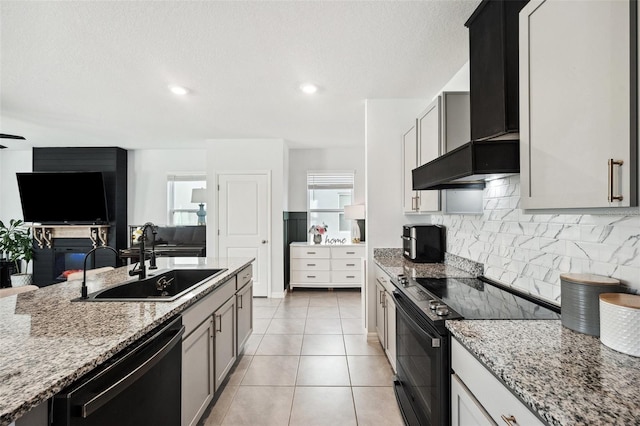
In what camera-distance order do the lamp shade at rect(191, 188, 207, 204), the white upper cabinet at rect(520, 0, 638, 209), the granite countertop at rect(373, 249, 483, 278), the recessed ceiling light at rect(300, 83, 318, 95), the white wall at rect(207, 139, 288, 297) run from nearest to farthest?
the white upper cabinet at rect(520, 0, 638, 209), the granite countertop at rect(373, 249, 483, 278), the recessed ceiling light at rect(300, 83, 318, 95), the white wall at rect(207, 139, 288, 297), the lamp shade at rect(191, 188, 207, 204)

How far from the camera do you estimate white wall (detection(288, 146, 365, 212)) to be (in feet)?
19.2

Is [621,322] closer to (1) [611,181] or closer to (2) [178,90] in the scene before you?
(1) [611,181]

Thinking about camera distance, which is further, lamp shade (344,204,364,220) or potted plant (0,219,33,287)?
lamp shade (344,204,364,220)

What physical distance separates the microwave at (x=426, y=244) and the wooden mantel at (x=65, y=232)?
5.18 meters

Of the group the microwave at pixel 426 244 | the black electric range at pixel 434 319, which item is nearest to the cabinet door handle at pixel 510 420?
the black electric range at pixel 434 319

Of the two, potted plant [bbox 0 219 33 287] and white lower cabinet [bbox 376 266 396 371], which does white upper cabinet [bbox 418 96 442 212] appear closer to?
white lower cabinet [bbox 376 266 396 371]

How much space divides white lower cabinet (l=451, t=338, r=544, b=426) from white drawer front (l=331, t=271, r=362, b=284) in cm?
407

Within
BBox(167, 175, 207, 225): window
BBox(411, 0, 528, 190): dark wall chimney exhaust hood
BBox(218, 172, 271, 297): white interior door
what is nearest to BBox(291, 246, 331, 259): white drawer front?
BBox(218, 172, 271, 297): white interior door

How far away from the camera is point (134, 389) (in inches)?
45.7

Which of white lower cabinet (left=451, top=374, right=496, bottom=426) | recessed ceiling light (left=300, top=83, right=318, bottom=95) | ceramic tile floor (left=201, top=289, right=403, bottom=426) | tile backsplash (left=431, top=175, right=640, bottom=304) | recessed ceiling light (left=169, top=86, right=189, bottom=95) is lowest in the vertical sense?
ceramic tile floor (left=201, top=289, right=403, bottom=426)

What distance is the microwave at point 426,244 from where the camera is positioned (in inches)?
114

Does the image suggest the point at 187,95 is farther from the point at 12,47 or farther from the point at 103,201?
the point at 103,201

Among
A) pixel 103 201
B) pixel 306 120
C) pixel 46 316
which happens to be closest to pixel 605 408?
pixel 46 316

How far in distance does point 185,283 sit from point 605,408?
2527 millimetres
